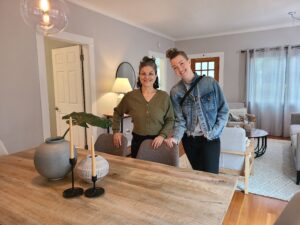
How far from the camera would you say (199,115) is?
1.69 metres

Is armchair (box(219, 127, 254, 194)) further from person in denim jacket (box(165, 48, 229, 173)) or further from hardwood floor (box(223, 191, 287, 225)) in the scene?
person in denim jacket (box(165, 48, 229, 173))

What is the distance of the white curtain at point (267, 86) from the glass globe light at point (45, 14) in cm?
471

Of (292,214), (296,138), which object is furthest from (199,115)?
(296,138)

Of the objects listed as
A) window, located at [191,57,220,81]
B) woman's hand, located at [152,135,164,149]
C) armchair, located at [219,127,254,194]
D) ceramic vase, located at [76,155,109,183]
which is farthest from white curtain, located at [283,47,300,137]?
ceramic vase, located at [76,155,109,183]

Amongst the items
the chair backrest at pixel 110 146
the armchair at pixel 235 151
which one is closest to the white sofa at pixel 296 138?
the armchair at pixel 235 151

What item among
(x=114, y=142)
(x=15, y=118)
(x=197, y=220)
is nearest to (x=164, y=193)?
(x=197, y=220)

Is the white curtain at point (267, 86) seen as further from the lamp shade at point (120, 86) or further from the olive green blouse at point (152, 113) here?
the olive green blouse at point (152, 113)

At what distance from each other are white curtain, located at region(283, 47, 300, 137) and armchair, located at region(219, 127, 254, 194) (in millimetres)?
2951

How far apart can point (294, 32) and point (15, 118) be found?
559cm

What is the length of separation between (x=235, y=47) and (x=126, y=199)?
18.0 feet

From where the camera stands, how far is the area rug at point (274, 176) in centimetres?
261

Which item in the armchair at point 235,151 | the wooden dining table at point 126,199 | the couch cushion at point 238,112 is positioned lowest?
the armchair at point 235,151

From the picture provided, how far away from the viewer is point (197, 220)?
2.85 feet

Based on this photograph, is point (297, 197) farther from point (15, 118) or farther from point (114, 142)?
point (15, 118)
